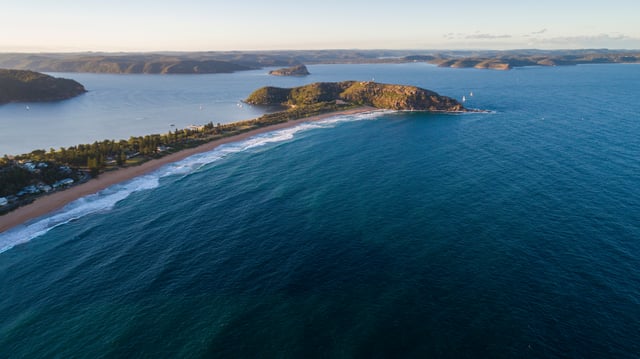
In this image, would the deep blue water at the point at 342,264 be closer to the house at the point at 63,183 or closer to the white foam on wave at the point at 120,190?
the white foam on wave at the point at 120,190

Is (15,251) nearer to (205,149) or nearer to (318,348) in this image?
(318,348)

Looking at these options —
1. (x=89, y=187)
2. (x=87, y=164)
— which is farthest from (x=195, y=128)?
(x=89, y=187)

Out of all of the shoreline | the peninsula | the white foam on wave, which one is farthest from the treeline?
the white foam on wave

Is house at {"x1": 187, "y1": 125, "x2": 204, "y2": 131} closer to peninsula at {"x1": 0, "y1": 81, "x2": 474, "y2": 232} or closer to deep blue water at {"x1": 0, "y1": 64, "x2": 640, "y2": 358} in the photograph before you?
peninsula at {"x1": 0, "y1": 81, "x2": 474, "y2": 232}

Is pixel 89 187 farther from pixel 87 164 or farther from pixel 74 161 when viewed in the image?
pixel 74 161

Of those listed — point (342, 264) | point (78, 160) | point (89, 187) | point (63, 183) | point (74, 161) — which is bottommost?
point (89, 187)
